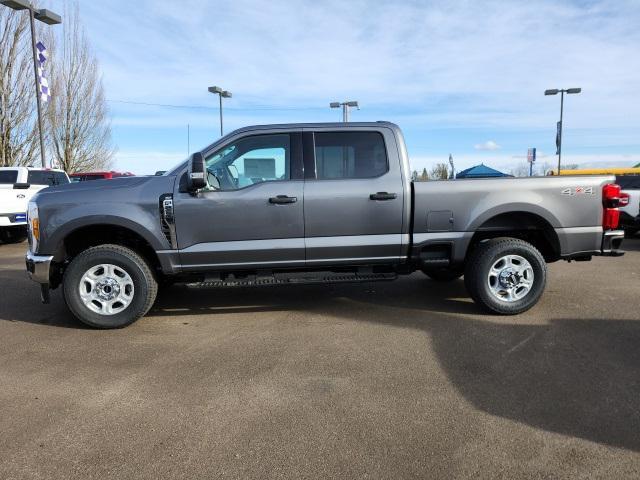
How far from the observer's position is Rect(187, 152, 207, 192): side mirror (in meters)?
4.41

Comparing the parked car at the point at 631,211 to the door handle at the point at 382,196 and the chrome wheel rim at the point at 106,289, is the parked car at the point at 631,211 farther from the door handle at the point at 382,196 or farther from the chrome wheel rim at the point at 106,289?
the chrome wheel rim at the point at 106,289

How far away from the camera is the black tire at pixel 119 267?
4.65 meters

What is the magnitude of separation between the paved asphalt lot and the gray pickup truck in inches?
18.4

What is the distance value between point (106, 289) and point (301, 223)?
2.01 meters

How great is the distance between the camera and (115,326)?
15.5ft

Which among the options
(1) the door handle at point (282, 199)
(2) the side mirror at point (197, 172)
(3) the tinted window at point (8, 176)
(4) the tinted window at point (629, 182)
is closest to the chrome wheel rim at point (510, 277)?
(1) the door handle at point (282, 199)

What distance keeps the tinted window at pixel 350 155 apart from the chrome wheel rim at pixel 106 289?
221 centimetres

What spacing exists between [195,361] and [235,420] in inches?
42.4

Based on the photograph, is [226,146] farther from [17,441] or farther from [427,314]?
[17,441]

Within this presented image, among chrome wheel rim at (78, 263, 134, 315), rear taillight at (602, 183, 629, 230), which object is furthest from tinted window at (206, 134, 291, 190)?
rear taillight at (602, 183, 629, 230)

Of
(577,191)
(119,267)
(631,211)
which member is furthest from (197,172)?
(631,211)

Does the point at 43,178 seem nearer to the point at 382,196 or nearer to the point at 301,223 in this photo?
the point at 301,223

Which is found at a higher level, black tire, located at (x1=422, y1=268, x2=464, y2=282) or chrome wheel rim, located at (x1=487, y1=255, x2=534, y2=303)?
chrome wheel rim, located at (x1=487, y1=255, x2=534, y2=303)

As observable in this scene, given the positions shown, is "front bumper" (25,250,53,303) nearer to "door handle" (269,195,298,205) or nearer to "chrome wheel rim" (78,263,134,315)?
"chrome wheel rim" (78,263,134,315)
